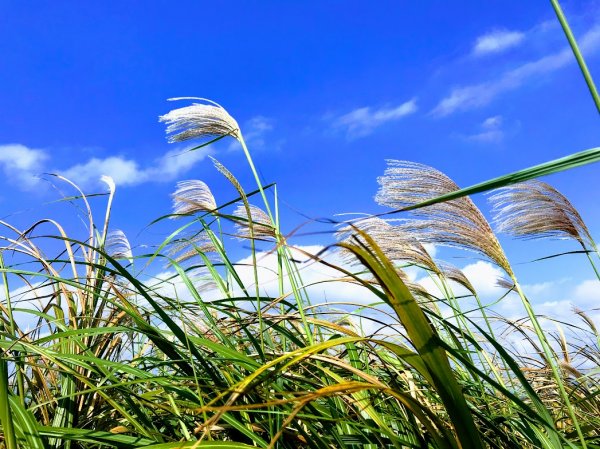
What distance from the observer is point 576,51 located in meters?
1.11

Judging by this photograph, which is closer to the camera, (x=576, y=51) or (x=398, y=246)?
(x=576, y=51)

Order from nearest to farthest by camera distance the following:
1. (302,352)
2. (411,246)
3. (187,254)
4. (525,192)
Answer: (302,352), (411,246), (525,192), (187,254)

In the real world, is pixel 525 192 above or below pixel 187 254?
below

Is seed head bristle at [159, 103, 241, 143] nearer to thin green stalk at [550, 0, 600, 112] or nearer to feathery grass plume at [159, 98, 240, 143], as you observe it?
feathery grass plume at [159, 98, 240, 143]

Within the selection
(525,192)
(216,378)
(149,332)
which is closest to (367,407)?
(216,378)

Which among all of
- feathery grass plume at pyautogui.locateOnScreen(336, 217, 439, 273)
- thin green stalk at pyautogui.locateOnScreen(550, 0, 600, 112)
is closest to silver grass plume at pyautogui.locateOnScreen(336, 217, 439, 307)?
feathery grass plume at pyautogui.locateOnScreen(336, 217, 439, 273)

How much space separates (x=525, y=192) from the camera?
265 cm

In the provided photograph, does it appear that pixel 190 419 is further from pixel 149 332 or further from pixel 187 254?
pixel 187 254

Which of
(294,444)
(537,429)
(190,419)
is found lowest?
(537,429)

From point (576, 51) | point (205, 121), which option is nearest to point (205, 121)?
point (205, 121)

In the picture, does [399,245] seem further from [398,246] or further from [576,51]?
[576,51]

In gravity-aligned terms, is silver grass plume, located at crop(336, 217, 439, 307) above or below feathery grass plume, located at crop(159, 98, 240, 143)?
below

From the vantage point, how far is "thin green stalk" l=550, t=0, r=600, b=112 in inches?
42.1

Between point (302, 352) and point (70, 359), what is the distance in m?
0.92
